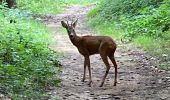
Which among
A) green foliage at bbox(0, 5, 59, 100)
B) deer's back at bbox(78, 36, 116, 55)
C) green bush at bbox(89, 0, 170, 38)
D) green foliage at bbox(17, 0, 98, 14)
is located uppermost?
deer's back at bbox(78, 36, 116, 55)

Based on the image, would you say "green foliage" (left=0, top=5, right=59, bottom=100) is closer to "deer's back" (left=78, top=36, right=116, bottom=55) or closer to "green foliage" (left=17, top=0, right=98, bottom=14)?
"deer's back" (left=78, top=36, right=116, bottom=55)

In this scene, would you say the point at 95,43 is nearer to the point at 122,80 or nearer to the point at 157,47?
the point at 122,80

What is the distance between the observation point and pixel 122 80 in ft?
32.4

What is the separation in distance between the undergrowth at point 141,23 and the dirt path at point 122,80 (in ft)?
1.93

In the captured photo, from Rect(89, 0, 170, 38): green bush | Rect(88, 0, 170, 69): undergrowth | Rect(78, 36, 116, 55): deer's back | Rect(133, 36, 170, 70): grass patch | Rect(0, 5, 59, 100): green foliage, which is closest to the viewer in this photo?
Rect(0, 5, 59, 100): green foliage

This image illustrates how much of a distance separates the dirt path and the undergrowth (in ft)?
1.93

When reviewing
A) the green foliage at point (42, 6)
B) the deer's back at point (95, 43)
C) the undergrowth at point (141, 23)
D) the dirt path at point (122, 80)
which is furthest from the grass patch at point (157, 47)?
the green foliage at point (42, 6)

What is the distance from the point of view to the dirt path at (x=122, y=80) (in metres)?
8.24

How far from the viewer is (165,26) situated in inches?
623

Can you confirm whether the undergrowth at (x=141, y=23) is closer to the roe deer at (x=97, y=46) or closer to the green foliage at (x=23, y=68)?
the roe deer at (x=97, y=46)

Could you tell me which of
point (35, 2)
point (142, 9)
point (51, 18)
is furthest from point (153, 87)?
point (35, 2)

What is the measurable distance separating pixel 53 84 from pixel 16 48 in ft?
5.67

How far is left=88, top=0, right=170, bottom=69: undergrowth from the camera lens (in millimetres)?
14045

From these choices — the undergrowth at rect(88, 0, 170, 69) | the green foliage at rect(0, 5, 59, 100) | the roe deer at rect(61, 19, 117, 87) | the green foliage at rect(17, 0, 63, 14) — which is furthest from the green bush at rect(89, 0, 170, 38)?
the roe deer at rect(61, 19, 117, 87)
